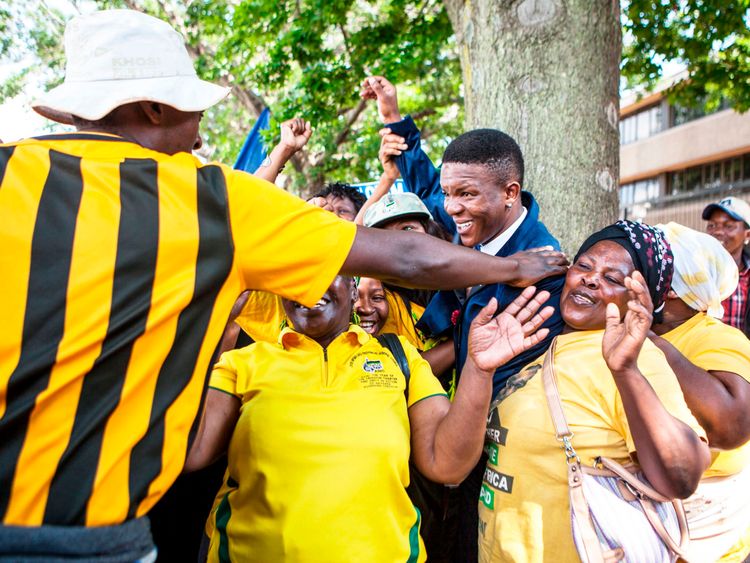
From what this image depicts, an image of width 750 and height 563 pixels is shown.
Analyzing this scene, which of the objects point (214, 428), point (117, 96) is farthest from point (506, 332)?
point (117, 96)

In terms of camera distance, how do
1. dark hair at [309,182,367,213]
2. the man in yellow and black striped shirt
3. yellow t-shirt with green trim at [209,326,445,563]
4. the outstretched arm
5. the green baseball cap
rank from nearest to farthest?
the man in yellow and black striped shirt < yellow t-shirt with green trim at [209,326,445,563] < the outstretched arm < the green baseball cap < dark hair at [309,182,367,213]

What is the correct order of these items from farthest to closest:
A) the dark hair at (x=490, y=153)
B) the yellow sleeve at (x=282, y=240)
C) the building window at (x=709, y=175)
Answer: the building window at (x=709, y=175)
the dark hair at (x=490, y=153)
the yellow sleeve at (x=282, y=240)

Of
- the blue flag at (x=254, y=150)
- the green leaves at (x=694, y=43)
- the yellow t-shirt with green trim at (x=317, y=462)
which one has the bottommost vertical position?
the yellow t-shirt with green trim at (x=317, y=462)

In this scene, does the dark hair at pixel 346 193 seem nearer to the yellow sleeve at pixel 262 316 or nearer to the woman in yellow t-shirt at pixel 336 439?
the yellow sleeve at pixel 262 316

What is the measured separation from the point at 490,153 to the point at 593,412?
128 centimetres

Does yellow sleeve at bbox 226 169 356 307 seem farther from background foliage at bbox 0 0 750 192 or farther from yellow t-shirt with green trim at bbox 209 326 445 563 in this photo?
background foliage at bbox 0 0 750 192

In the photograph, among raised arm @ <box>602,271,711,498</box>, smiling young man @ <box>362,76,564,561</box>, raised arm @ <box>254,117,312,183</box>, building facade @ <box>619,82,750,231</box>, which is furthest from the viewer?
building facade @ <box>619,82,750,231</box>

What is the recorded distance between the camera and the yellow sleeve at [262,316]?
3.08 metres

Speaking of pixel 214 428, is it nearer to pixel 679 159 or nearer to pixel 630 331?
pixel 630 331

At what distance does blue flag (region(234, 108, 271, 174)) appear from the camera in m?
8.56

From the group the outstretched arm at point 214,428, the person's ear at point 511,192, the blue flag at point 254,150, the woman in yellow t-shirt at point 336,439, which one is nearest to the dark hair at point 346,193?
the person's ear at point 511,192

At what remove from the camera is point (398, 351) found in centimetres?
248

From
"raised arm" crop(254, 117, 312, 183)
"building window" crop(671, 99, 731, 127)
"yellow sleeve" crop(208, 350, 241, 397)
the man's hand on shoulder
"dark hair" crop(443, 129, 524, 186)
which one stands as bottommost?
"yellow sleeve" crop(208, 350, 241, 397)

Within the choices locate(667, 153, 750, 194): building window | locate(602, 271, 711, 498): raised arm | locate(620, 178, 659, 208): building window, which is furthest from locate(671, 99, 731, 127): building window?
locate(602, 271, 711, 498): raised arm
